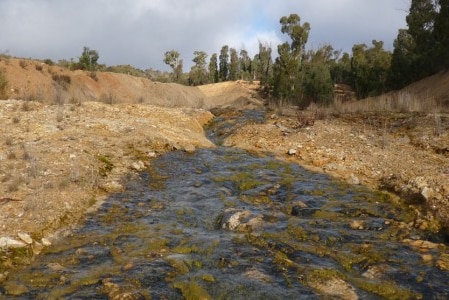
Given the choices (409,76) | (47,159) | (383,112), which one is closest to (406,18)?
(409,76)

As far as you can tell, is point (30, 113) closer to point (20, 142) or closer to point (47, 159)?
point (20, 142)

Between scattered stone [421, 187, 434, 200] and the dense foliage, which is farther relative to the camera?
the dense foliage

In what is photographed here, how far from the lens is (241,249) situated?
5402 mm

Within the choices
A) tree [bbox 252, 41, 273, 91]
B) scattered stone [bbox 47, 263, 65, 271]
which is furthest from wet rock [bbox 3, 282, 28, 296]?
tree [bbox 252, 41, 273, 91]

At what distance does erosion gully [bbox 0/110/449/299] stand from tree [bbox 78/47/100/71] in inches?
1278

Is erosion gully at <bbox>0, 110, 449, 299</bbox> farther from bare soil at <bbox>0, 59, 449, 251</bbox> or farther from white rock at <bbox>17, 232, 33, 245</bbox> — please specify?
bare soil at <bbox>0, 59, 449, 251</bbox>

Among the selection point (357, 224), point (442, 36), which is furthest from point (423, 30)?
point (357, 224)

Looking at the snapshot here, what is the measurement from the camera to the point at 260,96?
50.2 meters

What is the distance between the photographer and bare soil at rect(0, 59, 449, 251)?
261 inches

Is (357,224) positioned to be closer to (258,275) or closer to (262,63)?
(258,275)

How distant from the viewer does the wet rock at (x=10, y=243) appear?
521 cm

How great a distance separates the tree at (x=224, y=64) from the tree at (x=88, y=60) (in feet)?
104

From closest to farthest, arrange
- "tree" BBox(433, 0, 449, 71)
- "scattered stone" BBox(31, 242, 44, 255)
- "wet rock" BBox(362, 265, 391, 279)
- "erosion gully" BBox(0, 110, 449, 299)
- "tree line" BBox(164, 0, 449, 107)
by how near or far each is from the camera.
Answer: "erosion gully" BBox(0, 110, 449, 299), "wet rock" BBox(362, 265, 391, 279), "scattered stone" BBox(31, 242, 44, 255), "tree" BBox(433, 0, 449, 71), "tree line" BBox(164, 0, 449, 107)

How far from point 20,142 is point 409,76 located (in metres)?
33.0
